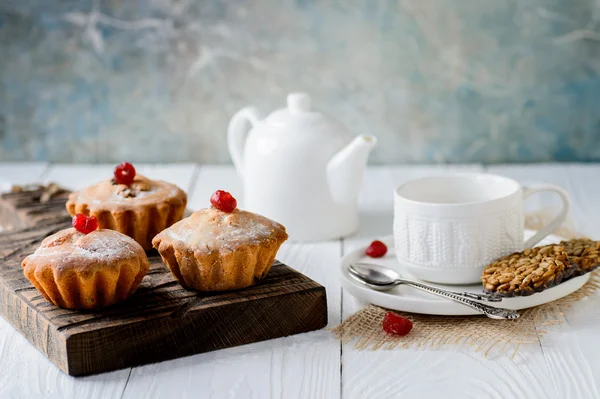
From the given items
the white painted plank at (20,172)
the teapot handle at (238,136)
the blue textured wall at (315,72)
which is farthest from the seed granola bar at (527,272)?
the white painted plank at (20,172)

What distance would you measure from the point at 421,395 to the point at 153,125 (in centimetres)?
158

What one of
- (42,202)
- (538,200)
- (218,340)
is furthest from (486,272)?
(42,202)

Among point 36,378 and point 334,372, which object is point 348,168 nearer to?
point 334,372

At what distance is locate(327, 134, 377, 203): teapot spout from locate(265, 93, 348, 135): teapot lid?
0.06 metres

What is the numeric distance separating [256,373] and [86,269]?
0.27 metres

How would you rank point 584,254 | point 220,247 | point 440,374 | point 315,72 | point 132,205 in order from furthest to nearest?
point 315,72
point 132,205
point 584,254
point 220,247
point 440,374

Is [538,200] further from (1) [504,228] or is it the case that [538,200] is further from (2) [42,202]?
Answer: (2) [42,202]

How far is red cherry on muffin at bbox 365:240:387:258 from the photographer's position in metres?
1.54

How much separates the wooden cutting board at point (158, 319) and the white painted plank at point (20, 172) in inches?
38.9

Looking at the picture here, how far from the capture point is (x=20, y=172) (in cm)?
244

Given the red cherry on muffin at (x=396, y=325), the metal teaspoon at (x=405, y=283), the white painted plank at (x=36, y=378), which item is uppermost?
the metal teaspoon at (x=405, y=283)

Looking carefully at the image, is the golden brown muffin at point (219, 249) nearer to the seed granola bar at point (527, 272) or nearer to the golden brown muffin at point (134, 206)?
the golden brown muffin at point (134, 206)

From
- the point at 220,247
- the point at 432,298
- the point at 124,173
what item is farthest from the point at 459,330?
the point at 124,173

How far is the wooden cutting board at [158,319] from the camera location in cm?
117
